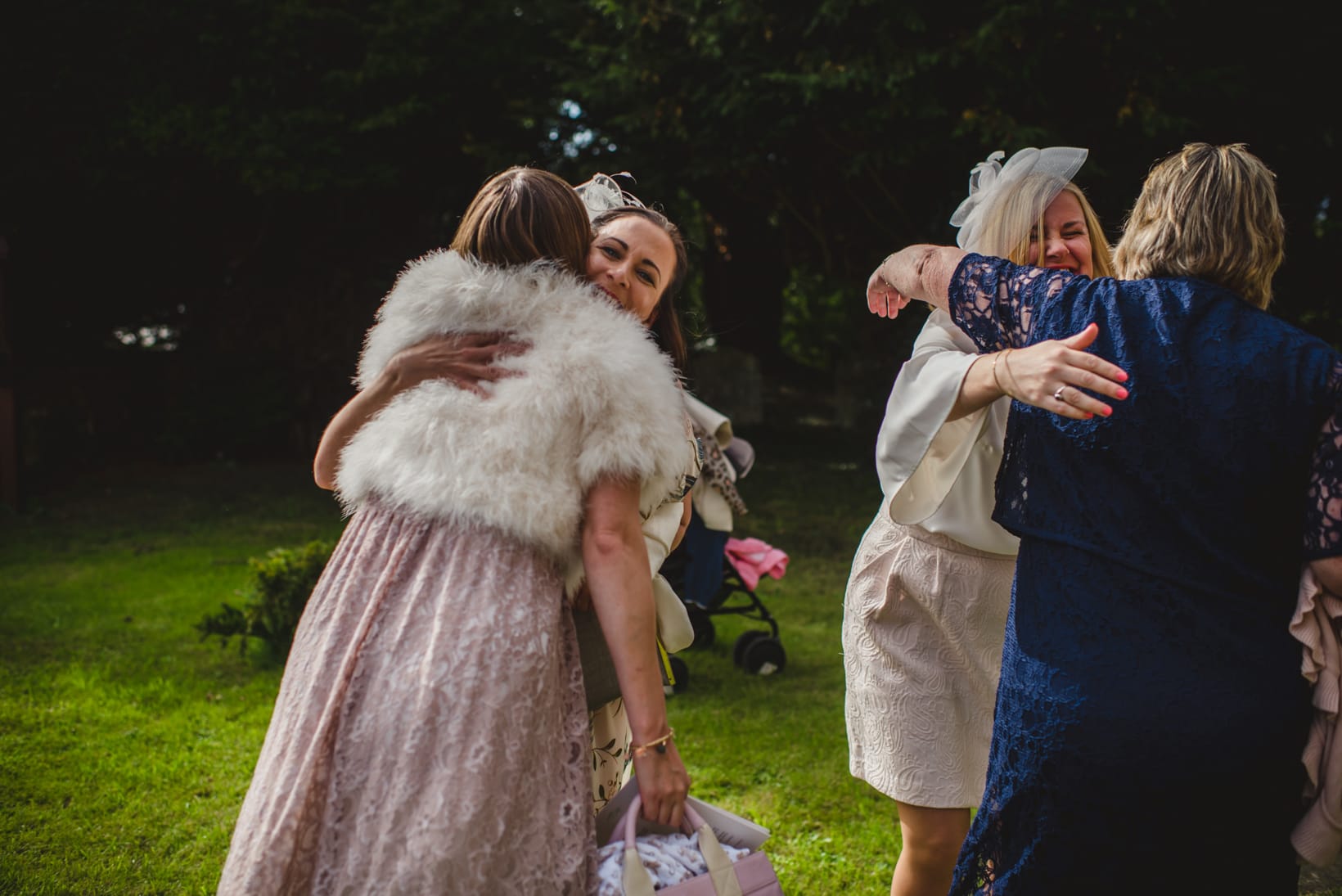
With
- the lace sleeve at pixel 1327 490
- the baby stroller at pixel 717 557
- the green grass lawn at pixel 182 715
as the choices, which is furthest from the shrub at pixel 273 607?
the lace sleeve at pixel 1327 490

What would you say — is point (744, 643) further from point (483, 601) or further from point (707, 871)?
point (483, 601)

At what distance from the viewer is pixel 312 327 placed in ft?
42.6

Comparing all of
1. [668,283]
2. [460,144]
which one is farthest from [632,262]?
[460,144]

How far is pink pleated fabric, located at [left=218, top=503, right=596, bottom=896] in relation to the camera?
1.55 m

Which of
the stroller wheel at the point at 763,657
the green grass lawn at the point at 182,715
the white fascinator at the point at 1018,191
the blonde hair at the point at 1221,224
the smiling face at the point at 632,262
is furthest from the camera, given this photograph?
the stroller wheel at the point at 763,657

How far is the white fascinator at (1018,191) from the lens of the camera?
2.42 m

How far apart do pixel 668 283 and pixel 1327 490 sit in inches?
55.1

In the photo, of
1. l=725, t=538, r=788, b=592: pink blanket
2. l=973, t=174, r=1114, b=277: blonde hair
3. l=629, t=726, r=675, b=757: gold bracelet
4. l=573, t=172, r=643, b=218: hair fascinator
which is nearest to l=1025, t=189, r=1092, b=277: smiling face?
l=973, t=174, r=1114, b=277: blonde hair

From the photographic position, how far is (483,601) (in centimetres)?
167

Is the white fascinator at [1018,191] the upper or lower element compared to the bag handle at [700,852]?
upper

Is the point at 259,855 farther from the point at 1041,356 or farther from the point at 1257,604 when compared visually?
the point at 1257,604

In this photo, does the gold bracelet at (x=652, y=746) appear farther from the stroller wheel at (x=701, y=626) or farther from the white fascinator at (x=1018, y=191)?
the stroller wheel at (x=701, y=626)

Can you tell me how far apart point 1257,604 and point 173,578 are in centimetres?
744

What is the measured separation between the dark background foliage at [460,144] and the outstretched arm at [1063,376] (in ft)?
18.8
